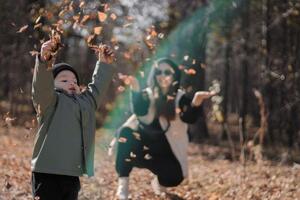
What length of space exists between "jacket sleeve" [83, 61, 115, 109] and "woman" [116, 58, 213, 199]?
2213mm

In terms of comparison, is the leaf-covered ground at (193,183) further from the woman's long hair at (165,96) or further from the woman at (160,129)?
the woman's long hair at (165,96)

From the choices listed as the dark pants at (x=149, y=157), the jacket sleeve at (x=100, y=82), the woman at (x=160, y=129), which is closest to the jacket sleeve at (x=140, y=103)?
the woman at (x=160, y=129)

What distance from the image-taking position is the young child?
414 centimetres

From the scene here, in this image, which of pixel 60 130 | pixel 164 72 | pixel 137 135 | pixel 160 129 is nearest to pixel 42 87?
pixel 60 130

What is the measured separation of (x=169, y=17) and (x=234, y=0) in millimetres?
2239

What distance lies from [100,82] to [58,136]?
74 cm

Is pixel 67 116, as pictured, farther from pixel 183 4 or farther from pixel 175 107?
pixel 183 4

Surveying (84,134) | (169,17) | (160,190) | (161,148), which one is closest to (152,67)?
(161,148)

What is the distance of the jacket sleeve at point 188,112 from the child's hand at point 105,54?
270cm

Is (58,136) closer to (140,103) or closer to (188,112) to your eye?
(140,103)

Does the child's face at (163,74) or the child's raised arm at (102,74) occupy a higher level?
the child's face at (163,74)

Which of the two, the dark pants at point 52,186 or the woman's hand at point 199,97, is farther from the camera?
the woman's hand at point 199,97

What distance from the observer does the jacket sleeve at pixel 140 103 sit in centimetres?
731

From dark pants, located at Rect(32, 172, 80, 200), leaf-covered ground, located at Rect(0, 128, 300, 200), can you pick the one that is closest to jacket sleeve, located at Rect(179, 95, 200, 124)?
leaf-covered ground, located at Rect(0, 128, 300, 200)
